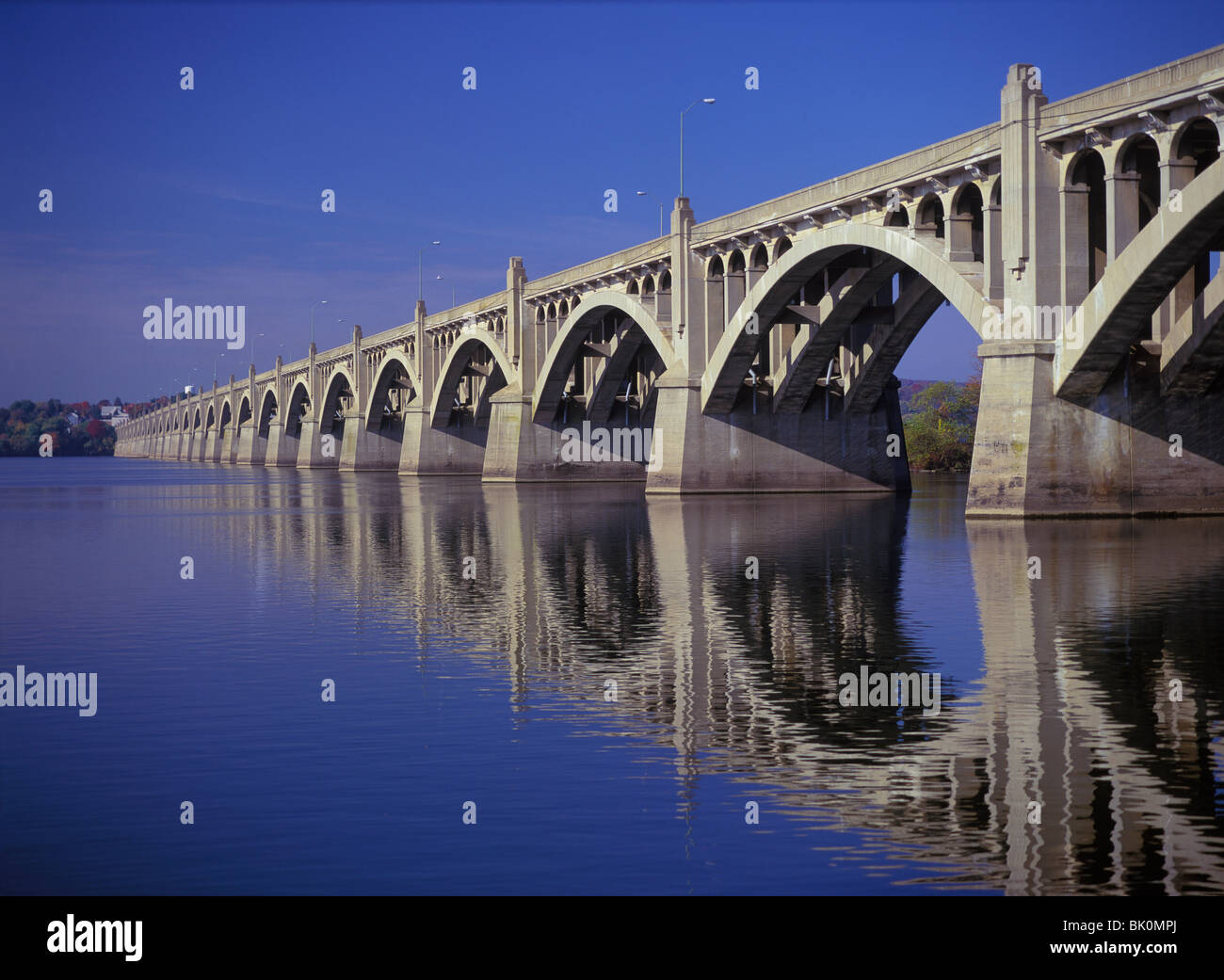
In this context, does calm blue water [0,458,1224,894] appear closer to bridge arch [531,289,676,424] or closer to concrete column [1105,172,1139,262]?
concrete column [1105,172,1139,262]

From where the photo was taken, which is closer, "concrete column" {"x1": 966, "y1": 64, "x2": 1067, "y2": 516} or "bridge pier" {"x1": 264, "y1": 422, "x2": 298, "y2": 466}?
"concrete column" {"x1": 966, "y1": 64, "x2": 1067, "y2": 516}

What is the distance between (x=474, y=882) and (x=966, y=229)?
3460cm

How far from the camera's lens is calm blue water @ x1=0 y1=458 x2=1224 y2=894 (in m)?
7.70

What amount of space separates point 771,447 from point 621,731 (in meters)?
45.6

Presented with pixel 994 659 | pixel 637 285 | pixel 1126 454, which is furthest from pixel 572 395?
pixel 994 659

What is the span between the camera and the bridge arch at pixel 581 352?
222ft

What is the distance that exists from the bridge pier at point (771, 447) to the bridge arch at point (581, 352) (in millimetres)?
9027

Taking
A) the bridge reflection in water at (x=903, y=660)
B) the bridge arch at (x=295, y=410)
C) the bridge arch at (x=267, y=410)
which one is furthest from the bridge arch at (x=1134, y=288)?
the bridge arch at (x=267, y=410)

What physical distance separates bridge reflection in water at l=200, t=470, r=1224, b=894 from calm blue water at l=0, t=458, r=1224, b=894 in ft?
0.16

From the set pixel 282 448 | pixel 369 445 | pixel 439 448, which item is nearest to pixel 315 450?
pixel 369 445

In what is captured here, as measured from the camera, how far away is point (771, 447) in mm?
56219

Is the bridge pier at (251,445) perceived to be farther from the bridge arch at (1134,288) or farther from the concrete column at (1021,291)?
the bridge arch at (1134,288)

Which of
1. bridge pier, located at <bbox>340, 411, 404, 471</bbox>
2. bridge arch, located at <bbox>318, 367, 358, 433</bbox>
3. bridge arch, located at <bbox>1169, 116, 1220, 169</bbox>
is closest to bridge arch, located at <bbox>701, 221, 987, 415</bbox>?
bridge arch, located at <bbox>1169, 116, 1220, 169</bbox>

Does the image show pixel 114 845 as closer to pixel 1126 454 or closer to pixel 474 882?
pixel 474 882
